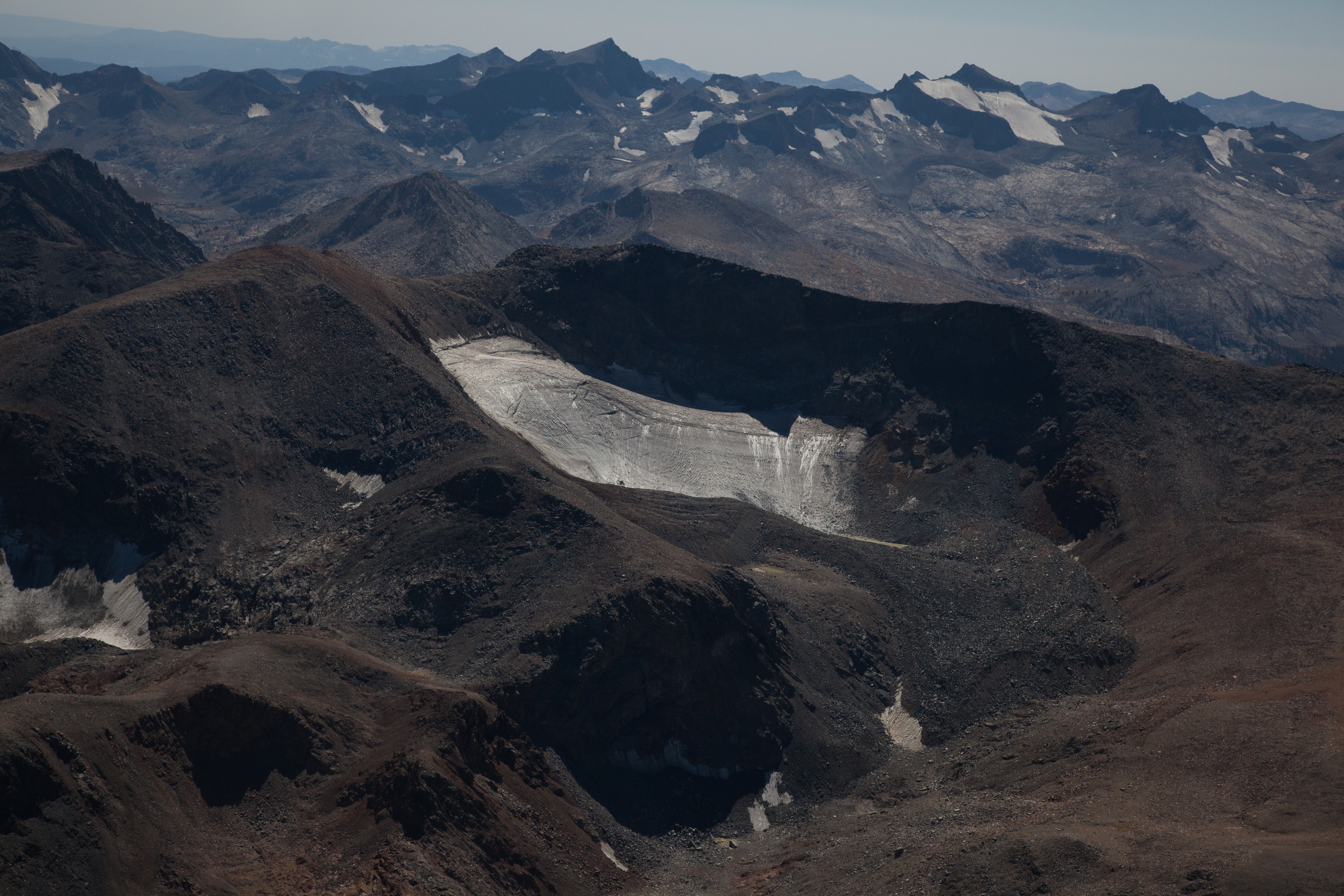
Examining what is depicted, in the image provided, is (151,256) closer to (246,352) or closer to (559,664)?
(246,352)

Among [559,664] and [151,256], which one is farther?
[151,256]

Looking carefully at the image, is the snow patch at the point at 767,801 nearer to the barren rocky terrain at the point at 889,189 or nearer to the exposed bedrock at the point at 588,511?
the exposed bedrock at the point at 588,511

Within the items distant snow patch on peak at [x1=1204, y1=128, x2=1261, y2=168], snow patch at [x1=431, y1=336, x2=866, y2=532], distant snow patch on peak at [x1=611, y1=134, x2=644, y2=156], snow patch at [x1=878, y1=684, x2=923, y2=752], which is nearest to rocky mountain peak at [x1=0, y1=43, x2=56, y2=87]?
distant snow patch on peak at [x1=611, y1=134, x2=644, y2=156]

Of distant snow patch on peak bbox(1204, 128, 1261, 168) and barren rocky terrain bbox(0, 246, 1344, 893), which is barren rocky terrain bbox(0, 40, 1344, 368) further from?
barren rocky terrain bbox(0, 246, 1344, 893)

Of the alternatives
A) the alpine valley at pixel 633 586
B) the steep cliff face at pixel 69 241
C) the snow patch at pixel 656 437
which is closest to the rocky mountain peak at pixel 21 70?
the steep cliff face at pixel 69 241

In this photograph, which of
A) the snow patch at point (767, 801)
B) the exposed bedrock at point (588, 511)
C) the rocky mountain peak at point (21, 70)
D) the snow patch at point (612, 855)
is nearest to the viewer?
the snow patch at point (612, 855)

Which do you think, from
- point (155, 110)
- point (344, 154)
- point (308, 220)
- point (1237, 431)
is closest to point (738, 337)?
point (1237, 431)

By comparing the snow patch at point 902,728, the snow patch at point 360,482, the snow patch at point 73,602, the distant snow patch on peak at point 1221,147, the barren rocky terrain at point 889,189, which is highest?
the distant snow patch on peak at point 1221,147
